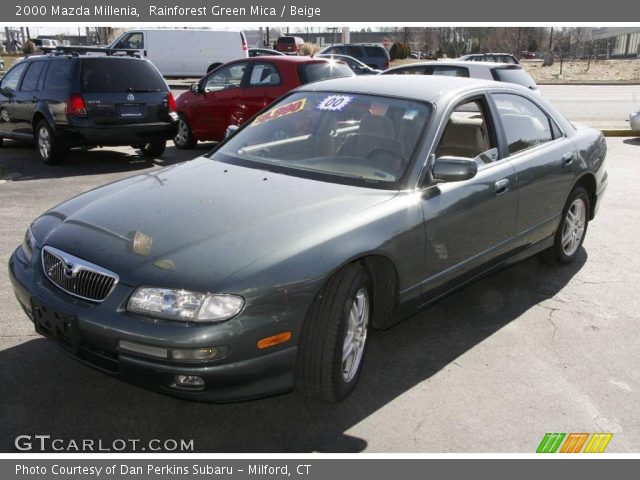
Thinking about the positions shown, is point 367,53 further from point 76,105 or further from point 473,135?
point 473,135

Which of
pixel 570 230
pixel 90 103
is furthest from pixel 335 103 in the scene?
pixel 90 103

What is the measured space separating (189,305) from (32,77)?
340 inches

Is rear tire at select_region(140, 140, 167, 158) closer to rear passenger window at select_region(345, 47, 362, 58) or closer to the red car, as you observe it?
the red car

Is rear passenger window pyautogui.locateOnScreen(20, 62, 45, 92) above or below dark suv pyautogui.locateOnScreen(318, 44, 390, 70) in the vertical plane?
above

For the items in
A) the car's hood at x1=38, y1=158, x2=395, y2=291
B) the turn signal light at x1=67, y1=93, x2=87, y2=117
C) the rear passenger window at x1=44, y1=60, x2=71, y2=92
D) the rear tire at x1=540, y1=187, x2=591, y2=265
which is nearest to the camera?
the car's hood at x1=38, y1=158, x2=395, y2=291

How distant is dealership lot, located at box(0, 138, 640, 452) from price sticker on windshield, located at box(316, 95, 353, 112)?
1.50 metres

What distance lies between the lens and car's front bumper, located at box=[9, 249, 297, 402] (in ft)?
→ 9.41

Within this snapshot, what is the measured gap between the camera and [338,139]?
4195 millimetres

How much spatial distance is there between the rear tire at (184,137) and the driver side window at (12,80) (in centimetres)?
258

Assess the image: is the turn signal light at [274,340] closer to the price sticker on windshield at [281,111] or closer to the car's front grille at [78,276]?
the car's front grille at [78,276]

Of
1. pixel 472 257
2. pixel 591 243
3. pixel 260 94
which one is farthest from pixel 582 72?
pixel 472 257

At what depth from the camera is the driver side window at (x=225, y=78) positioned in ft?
35.8

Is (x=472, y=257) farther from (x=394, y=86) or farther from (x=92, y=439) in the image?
(x=92, y=439)

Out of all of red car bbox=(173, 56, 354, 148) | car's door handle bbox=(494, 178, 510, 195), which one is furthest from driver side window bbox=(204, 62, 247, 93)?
car's door handle bbox=(494, 178, 510, 195)
